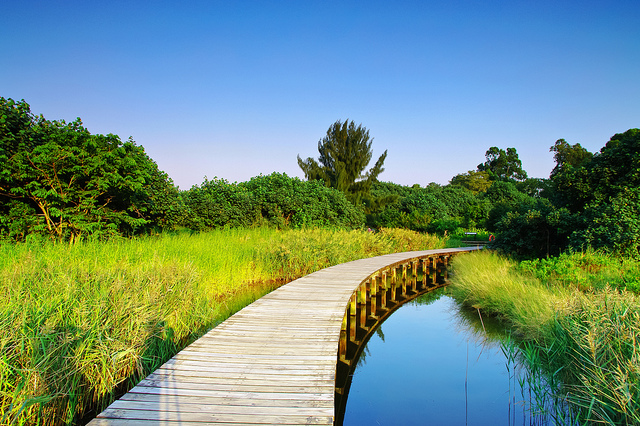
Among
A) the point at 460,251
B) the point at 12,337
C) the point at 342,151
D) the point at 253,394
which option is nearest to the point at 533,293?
the point at 253,394

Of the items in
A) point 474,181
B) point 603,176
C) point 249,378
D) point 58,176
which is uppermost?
point 474,181

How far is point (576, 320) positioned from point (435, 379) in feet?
5.74

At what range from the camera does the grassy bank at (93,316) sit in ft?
8.79

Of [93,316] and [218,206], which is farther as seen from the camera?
[218,206]

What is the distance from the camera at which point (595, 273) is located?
21.3ft

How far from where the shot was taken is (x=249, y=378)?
287 cm

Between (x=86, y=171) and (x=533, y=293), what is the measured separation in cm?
835

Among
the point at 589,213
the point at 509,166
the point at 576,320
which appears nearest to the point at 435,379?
the point at 576,320

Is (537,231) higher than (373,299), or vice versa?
(537,231)

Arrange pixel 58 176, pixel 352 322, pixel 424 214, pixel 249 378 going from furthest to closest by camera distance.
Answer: pixel 424 214, pixel 58 176, pixel 352 322, pixel 249 378

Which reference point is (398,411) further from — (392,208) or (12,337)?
(392,208)

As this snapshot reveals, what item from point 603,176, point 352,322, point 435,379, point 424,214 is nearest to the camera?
point 435,379

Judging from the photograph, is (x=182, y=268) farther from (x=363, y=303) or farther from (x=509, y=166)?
(x=509, y=166)

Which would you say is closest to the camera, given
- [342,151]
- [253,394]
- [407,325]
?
[253,394]
